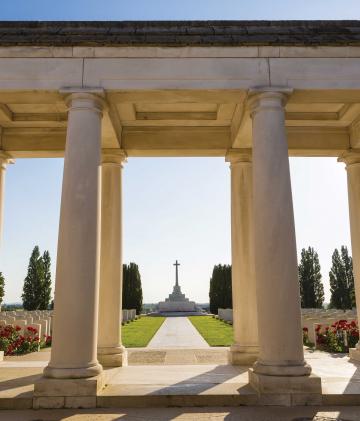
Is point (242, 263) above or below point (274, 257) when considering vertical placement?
above

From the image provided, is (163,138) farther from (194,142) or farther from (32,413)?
(32,413)

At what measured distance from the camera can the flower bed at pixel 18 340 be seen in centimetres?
4022

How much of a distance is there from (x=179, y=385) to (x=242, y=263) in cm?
1220

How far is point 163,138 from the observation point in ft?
109

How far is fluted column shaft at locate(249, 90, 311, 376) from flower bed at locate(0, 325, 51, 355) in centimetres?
2818

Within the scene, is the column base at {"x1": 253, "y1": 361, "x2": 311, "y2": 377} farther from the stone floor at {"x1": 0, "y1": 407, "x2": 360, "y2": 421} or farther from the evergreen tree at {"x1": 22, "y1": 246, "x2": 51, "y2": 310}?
the evergreen tree at {"x1": 22, "y1": 246, "x2": 51, "y2": 310}

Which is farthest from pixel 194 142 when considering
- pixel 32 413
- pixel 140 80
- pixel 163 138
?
pixel 32 413

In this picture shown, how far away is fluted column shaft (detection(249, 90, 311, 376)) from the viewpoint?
70.2 ft

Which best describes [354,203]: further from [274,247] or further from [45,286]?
[45,286]

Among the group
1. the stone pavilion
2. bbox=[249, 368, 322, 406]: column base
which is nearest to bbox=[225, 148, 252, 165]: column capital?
the stone pavilion

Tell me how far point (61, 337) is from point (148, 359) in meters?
15.9

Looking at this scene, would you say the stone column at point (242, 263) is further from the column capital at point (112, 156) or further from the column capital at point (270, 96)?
the column capital at point (270, 96)

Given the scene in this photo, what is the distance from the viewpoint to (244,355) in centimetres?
3095

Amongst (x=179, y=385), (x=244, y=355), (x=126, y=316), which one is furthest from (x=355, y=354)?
(x=126, y=316)
